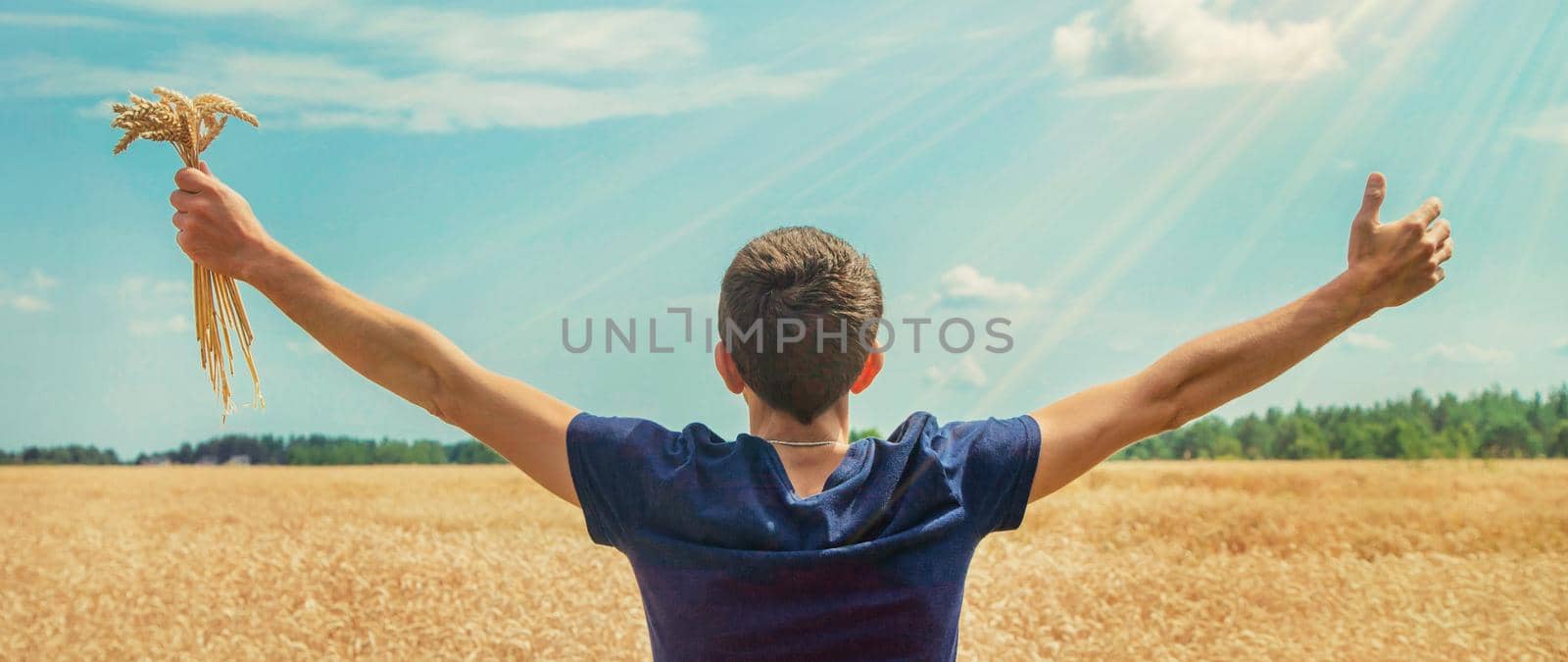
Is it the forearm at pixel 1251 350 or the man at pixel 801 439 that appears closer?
the man at pixel 801 439

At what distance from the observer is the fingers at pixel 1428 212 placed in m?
2.20

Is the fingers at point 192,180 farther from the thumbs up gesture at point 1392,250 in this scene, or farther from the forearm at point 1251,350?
the thumbs up gesture at point 1392,250

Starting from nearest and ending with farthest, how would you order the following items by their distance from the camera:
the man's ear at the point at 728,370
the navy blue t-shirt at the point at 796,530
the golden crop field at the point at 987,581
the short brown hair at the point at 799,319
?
the navy blue t-shirt at the point at 796,530 < the short brown hair at the point at 799,319 < the man's ear at the point at 728,370 < the golden crop field at the point at 987,581

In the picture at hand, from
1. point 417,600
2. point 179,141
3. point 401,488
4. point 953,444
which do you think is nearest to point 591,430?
point 953,444

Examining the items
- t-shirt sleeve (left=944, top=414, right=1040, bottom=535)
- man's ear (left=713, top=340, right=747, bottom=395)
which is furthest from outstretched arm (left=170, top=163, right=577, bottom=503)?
t-shirt sleeve (left=944, top=414, right=1040, bottom=535)

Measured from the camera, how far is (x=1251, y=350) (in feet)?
7.04

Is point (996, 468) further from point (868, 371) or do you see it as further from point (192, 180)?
point (192, 180)

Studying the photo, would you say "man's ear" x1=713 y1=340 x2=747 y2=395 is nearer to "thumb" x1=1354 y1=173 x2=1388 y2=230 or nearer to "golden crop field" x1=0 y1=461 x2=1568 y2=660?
"thumb" x1=1354 y1=173 x2=1388 y2=230

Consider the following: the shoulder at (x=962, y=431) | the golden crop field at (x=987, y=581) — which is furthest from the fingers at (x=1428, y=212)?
the golden crop field at (x=987, y=581)

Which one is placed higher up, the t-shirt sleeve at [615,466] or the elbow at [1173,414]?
the elbow at [1173,414]

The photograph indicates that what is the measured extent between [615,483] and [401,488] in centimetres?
1006

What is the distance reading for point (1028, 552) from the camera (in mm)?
7312

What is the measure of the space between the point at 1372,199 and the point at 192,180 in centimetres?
232

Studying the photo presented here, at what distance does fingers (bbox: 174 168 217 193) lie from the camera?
2.21 meters
